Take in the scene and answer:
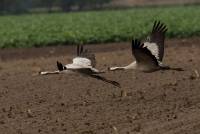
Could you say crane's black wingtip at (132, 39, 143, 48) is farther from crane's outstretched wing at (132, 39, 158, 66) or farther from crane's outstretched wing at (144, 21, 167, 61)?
crane's outstretched wing at (144, 21, 167, 61)

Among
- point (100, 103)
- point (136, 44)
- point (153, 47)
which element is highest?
point (136, 44)

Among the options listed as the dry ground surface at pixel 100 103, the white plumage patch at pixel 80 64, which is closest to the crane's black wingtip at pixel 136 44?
the white plumage patch at pixel 80 64

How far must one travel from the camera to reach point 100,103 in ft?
46.8

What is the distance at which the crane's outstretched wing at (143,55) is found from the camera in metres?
11.9

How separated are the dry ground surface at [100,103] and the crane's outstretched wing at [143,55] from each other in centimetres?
95

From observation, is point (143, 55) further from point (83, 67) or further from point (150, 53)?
point (83, 67)

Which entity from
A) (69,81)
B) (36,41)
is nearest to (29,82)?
(69,81)

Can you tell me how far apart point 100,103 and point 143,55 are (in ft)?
7.92

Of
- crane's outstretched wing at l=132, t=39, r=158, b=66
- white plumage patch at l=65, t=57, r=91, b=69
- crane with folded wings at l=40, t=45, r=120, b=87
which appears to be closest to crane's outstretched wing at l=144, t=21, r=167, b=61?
crane's outstretched wing at l=132, t=39, r=158, b=66

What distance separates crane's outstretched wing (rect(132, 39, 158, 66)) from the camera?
11.9 m

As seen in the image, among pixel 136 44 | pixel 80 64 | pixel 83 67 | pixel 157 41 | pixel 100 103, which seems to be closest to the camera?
pixel 136 44

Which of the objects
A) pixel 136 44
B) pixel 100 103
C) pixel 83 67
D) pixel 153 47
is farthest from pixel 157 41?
pixel 83 67

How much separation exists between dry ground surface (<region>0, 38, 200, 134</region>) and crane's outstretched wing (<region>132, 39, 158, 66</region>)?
3.10ft

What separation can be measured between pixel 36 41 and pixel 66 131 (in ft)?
69.6
